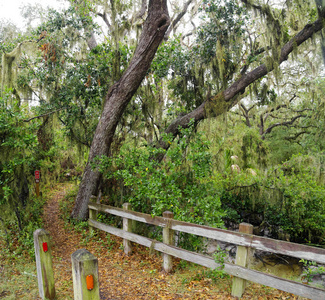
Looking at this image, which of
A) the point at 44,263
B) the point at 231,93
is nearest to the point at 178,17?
the point at 231,93

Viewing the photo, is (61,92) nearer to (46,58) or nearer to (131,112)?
(46,58)

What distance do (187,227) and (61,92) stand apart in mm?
6710

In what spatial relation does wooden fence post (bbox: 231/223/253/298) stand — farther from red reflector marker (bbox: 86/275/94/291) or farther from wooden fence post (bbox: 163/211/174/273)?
red reflector marker (bbox: 86/275/94/291)

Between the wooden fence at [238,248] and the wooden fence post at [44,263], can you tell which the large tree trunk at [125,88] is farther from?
the wooden fence post at [44,263]

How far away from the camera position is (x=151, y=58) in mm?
7484

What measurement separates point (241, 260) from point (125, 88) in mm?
5604

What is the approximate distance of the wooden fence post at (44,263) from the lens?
353 centimetres

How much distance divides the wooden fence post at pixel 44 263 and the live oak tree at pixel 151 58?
4.10m

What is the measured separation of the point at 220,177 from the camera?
10.4 m

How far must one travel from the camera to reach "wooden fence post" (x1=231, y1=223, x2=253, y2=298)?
12.8ft

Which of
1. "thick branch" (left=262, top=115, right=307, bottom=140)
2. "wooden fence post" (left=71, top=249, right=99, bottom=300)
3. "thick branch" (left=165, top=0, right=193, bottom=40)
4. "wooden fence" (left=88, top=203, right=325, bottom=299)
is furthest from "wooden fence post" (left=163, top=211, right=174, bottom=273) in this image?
"thick branch" (left=262, top=115, right=307, bottom=140)

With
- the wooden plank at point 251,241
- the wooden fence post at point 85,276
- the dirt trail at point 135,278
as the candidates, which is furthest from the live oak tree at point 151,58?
the wooden fence post at point 85,276

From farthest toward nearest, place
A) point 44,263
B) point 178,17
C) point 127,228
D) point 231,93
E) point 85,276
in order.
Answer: point 178,17
point 231,93
point 127,228
point 44,263
point 85,276

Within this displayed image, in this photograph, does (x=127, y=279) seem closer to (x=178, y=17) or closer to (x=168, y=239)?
(x=168, y=239)
